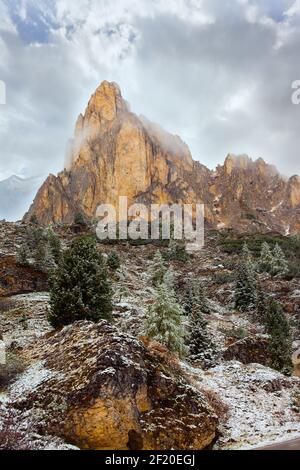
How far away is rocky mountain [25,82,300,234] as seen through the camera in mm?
147500

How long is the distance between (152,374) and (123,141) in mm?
142665

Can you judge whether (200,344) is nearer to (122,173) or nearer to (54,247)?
(54,247)

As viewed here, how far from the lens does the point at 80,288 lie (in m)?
20.5

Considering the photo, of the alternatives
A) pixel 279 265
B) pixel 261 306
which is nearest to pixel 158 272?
pixel 261 306

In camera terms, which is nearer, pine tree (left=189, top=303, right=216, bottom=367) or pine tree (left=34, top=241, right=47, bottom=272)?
pine tree (left=189, top=303, right=216, bottom=367)

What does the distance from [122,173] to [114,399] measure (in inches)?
5522

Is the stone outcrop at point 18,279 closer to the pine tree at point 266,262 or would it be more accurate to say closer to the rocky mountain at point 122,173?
the pine tree at point 266,262

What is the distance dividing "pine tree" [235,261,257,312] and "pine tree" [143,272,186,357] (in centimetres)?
Result: 2055

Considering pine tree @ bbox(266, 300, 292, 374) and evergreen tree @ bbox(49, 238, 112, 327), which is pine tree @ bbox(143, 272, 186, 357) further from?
pine tree @ bbox(266, 300, 292, 374)

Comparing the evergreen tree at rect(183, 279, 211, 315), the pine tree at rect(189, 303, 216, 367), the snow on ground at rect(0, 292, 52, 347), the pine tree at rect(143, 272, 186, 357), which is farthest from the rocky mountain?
the pine tree at rect(143, 272, 186, 357)

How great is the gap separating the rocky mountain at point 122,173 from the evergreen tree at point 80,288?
119 m

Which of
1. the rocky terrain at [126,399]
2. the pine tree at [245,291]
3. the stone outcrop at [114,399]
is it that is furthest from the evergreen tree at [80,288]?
the pine tree at [245,291]

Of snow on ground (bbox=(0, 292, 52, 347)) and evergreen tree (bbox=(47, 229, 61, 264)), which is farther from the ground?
evergreen tree (bbox=(47, 229, 61, 264))
